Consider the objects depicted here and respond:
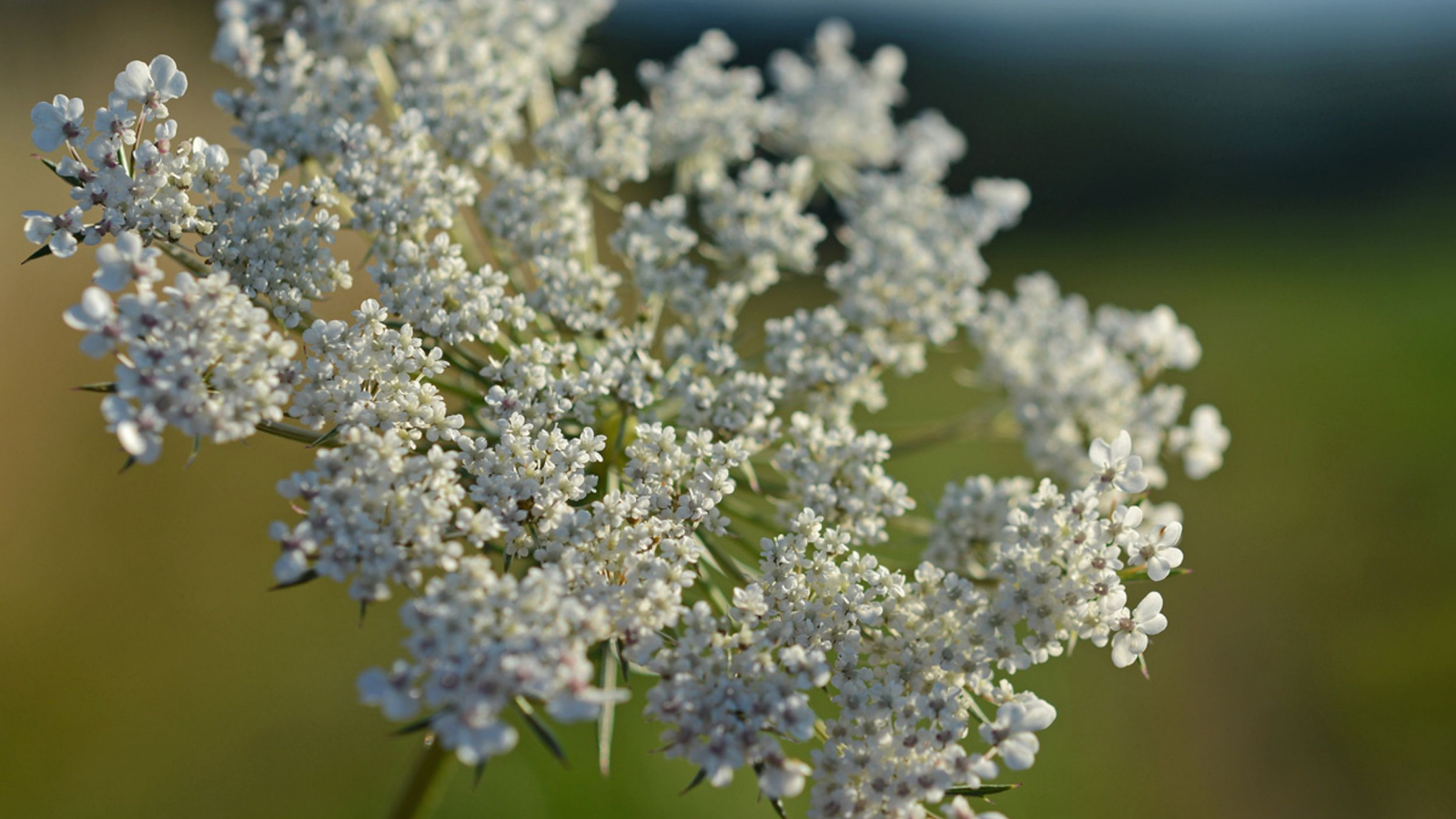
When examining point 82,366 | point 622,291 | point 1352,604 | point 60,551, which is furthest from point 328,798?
point 1352,604

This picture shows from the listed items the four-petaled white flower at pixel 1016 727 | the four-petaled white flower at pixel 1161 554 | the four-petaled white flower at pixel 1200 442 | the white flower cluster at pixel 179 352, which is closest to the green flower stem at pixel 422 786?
the white flower cluster at pixel 179 352

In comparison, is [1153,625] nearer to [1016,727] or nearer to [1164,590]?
[1016,727]

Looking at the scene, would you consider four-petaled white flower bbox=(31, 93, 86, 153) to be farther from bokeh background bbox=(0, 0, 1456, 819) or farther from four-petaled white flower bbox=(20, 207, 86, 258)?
bokeh background bbox=(0, 0, 1456, 819)

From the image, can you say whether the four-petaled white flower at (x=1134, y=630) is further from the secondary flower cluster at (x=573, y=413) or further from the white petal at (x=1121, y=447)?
the white petal at (x=1121, y=447)

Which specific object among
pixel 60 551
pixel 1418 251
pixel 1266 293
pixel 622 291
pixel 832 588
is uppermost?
pixel 1418 251

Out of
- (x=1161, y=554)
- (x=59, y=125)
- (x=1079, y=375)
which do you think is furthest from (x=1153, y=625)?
(x=59, y=125)

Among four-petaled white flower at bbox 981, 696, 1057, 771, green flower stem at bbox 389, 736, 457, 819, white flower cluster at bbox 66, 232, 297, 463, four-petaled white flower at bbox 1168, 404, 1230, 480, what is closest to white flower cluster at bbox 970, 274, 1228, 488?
four-petaled white flower at bbox 1168, 404, 1230, 480

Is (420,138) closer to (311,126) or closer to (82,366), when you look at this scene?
(311,126)
